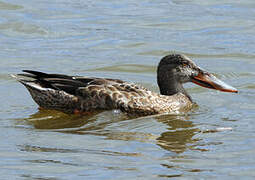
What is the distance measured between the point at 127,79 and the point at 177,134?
373 cm

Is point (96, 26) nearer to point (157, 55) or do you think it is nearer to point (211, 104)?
point (157, 55)

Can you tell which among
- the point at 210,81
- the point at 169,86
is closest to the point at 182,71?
the point at 169,86

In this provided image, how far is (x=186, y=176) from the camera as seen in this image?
25.3ft

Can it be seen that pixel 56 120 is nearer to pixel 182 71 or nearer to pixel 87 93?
pixel 87 93

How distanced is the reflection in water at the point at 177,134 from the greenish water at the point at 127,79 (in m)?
0.01

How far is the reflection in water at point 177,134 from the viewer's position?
9055mm

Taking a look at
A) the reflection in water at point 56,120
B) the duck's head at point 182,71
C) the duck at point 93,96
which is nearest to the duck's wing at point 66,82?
the duck at point 93,96

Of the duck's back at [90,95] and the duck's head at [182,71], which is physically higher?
the duck's head at [182,71]

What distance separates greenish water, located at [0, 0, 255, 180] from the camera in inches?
321

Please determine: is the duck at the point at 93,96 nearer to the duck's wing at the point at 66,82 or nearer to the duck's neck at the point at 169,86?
the duck's wing at the point at 66,82

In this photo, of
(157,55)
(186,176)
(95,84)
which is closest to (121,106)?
(95,84)

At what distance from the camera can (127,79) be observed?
44.0 ft

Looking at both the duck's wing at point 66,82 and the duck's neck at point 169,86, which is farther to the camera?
the duck's neck at point 169,86

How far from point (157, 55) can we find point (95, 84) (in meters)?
Result: 4.54
